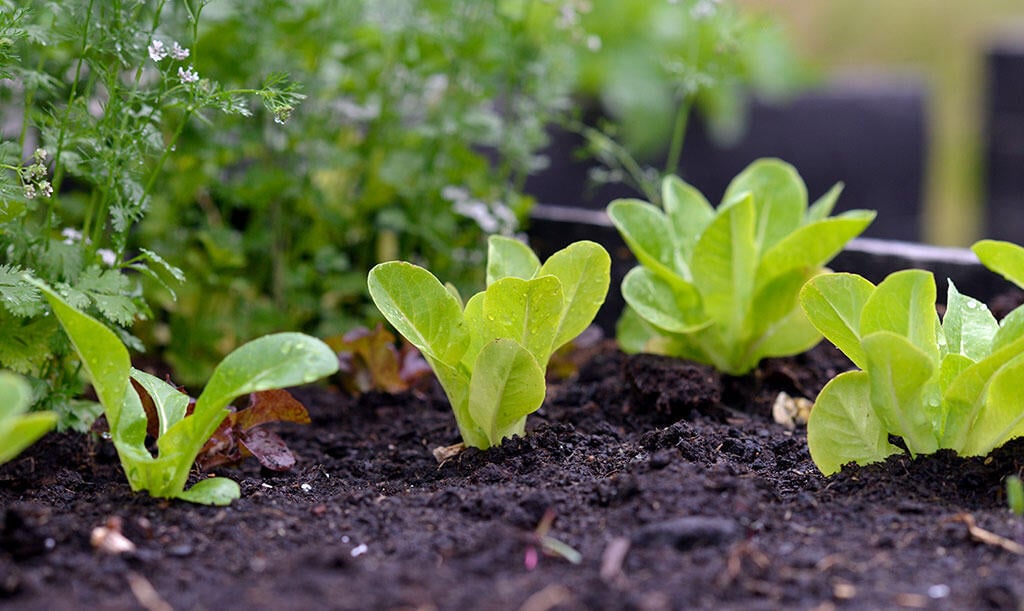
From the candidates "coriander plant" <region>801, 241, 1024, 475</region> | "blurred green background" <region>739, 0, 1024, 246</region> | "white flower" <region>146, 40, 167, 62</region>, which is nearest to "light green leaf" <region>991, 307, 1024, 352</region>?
"coriander plant" <region>801, 241, 1024, 475</region>

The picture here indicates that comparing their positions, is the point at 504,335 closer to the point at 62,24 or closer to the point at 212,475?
the point at 212,475

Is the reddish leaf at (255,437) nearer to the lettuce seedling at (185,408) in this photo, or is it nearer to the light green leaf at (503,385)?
the lettuce seedling at (185,408)

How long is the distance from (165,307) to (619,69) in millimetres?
3188

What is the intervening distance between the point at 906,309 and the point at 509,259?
676mm

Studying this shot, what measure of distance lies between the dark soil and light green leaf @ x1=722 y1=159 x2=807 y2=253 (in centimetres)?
51

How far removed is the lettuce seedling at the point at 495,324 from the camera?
154 centimetres

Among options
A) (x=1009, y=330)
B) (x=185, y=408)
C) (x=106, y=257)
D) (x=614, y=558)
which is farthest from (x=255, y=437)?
(x=1009, y=330)

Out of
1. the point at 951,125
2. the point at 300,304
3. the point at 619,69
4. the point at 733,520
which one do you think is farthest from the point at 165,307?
the point at 951,125

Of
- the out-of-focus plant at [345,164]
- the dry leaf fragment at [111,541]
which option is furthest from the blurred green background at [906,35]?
the dry leaf fragment at [111,541]

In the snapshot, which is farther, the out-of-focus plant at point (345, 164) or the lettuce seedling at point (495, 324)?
the out-of-focus plant at point (345, 164)

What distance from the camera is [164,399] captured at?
4.94 feet

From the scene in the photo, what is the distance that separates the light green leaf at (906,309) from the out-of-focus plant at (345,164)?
106cm

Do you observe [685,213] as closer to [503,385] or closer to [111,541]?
[503,385]

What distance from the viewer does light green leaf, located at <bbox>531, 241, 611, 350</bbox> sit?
1.62 m
